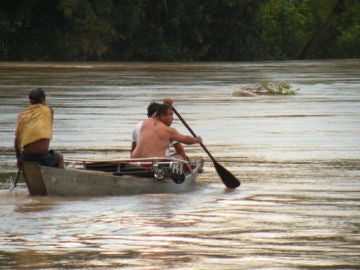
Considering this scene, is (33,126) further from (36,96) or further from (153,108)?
(153,108)

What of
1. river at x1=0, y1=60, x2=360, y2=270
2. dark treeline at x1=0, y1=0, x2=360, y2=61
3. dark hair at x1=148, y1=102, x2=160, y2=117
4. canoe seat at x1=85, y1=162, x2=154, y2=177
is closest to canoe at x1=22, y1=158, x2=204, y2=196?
canoe seat at x1=85, y1=162, x2=154, y2=177

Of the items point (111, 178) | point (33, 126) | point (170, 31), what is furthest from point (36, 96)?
point (170, 31)

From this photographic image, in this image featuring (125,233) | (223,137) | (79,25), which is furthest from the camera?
(79,25)

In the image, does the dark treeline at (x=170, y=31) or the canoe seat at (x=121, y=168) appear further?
the dark treeline at (x=170, y=31)

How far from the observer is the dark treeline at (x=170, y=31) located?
7856cm

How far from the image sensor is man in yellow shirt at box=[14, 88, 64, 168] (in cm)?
1573

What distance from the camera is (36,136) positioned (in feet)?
51.6

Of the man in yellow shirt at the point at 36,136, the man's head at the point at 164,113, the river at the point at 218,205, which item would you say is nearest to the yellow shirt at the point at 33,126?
the man in yellow shirt at the point at 36,136

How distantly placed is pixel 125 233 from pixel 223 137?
41.3 ft

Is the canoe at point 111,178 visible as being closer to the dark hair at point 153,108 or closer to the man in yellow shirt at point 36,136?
the man in yellow shirt at point 36,136

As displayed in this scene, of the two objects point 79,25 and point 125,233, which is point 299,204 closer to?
point 125,233

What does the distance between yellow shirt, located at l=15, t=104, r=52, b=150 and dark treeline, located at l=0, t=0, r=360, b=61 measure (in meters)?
58.6

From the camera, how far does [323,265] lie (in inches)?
436

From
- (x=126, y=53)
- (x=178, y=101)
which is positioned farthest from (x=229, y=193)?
(x=126, y=53)
